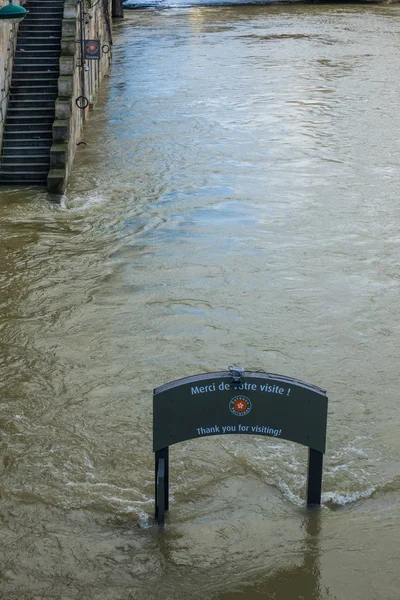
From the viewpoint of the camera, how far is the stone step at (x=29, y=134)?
20469mm

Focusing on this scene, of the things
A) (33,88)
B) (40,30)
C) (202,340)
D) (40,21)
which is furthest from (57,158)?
(202,340)

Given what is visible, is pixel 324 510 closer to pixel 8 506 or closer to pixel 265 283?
pixel 8 506

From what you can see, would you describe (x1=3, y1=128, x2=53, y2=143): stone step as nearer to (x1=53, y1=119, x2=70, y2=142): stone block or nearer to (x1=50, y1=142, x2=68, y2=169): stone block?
(x1=53, y1=119, x2=70, y2=142): stone block

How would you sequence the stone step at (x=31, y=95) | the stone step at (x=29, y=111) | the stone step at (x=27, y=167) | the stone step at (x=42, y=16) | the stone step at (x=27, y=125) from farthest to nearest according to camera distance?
the stone step at (x=42, y=16) < the stone step at (x=31, y=95) < the stone step at (x=29, y=111) < the stone step at (x=27, y=125) < the stone step at (x=27, y=167)

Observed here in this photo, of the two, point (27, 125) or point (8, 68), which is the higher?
point (8, 68)

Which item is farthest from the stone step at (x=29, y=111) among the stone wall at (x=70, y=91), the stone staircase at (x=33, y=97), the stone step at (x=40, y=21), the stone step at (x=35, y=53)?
the stone step at (x=40, y=21)

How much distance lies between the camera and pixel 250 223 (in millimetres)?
18484

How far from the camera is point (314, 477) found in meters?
8.77

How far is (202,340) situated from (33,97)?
1035cm

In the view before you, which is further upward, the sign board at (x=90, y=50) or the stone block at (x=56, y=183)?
the sign board at (x=90, y=50)

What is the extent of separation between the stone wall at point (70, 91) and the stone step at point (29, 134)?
384mm

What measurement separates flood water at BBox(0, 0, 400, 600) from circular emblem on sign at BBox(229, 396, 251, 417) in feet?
4.38

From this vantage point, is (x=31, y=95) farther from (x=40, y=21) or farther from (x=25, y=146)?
(x=40, y=21)

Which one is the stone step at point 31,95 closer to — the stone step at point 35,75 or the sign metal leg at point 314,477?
the stone step at point 35,75
